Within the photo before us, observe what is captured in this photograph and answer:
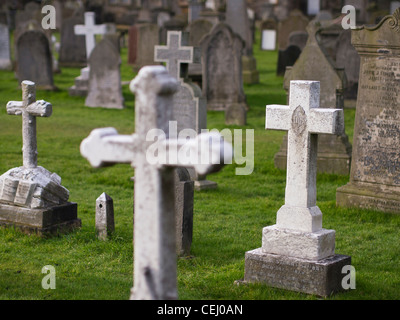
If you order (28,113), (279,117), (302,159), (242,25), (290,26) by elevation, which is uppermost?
(290,26)

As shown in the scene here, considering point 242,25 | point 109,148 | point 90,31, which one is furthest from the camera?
point 242,25

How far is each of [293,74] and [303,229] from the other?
546 cm

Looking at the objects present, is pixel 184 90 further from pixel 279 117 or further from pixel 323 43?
pixel 323 43

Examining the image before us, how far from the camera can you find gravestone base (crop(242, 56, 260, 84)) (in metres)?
20.7

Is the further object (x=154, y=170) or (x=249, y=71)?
(x=249, y=71)

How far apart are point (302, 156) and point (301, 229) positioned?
0.60 m

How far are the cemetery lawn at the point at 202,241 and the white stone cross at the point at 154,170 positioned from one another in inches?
80.3

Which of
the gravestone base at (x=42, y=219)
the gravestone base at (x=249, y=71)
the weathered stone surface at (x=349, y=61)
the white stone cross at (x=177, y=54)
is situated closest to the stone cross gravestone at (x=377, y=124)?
the white stone cross at (x=177, y=54)

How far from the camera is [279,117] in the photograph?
6.40m

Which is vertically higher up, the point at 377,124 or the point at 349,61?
the point at 349,61

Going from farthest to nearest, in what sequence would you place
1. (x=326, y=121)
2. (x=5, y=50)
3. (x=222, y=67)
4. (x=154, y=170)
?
(x=5, y=50)
(x=222, y=67)
(x=326, y=121)
(x=154, y=170)

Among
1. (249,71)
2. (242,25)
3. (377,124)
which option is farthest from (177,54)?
(242,25)
